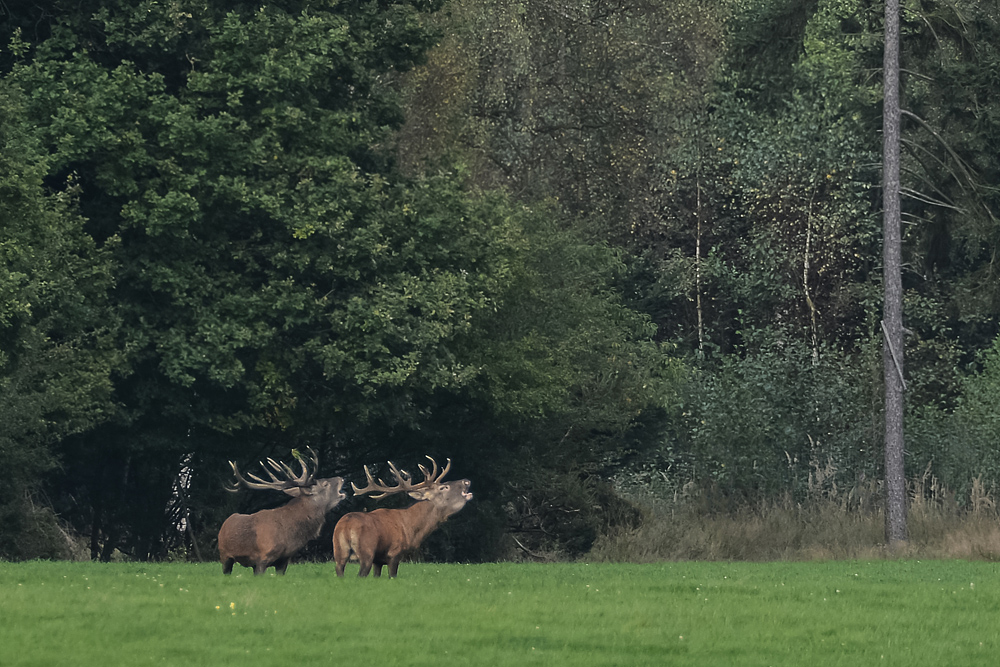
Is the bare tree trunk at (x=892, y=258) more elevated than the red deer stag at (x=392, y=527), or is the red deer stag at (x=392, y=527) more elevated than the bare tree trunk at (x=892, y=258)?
the bare tree trunk at (x=892, y=258)

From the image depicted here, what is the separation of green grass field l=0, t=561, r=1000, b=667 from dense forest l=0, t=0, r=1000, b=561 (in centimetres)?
894

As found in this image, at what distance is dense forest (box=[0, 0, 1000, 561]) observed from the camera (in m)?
32.7

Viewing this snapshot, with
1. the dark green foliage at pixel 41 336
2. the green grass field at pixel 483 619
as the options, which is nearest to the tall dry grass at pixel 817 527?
the green grass field at pixel 483 619

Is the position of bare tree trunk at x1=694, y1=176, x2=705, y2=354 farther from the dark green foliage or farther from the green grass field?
the green grass field

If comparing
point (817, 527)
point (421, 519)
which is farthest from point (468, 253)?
point (421, 519)

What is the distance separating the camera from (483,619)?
1816cm

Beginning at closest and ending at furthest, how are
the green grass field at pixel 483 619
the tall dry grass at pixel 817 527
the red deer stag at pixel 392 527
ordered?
the green grass field at pixel 483 619, the red deer stag at pixel 392 527, the tall dry grass at pixel 817 527

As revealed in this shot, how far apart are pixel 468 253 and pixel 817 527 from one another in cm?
937

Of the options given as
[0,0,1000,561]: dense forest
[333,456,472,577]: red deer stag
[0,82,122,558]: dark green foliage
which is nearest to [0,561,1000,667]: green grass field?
[333,456,472,577]: red deer stag

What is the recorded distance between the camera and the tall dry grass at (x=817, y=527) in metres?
33.8

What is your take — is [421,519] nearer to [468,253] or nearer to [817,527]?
[468,253]

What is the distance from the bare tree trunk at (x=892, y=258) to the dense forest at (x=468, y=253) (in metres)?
0.72

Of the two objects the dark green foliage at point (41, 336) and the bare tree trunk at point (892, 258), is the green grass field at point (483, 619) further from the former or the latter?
the bare tree trunk at point (892, 258)

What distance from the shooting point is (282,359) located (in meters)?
34.3
